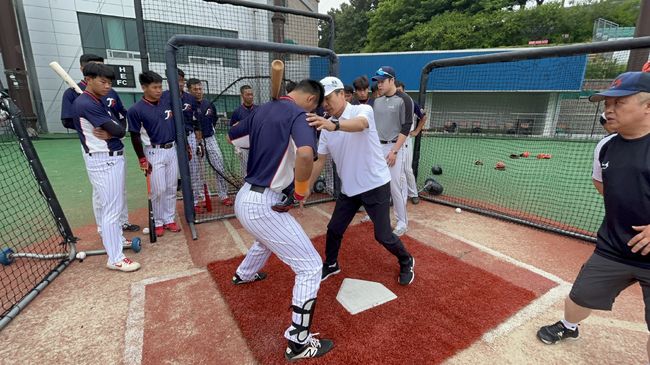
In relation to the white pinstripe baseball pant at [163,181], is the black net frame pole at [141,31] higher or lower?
higher

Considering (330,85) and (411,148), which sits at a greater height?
(330,85)

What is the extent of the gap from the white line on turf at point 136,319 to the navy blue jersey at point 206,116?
9.94 feet

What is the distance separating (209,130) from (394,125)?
11.1 ft

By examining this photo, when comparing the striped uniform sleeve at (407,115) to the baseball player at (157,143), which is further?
the striped uniform sleeve at (407,115)

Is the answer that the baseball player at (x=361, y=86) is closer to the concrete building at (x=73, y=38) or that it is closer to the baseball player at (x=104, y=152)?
the baseball player at (x=104, y=152)

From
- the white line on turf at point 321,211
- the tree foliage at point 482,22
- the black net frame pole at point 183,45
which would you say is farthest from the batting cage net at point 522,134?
the tree foliage at point 482,22

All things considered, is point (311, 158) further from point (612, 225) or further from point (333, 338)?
point (612, 225)

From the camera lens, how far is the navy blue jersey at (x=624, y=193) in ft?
6.68

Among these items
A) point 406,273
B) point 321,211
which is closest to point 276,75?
point 406,273

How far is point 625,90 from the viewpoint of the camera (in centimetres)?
201

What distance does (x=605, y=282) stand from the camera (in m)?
2.27

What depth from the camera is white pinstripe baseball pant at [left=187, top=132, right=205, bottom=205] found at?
565 centimetres

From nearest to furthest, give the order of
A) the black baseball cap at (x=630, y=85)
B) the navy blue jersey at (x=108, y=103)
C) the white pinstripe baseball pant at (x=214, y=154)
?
the black baseball cap at (x=630, y=85) → the navy blue jersey at (x=108, y=103) → the white pinstripe baseball pant at (x=214, y=154)

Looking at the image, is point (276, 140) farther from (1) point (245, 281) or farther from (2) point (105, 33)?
(2) point (105, 33)
